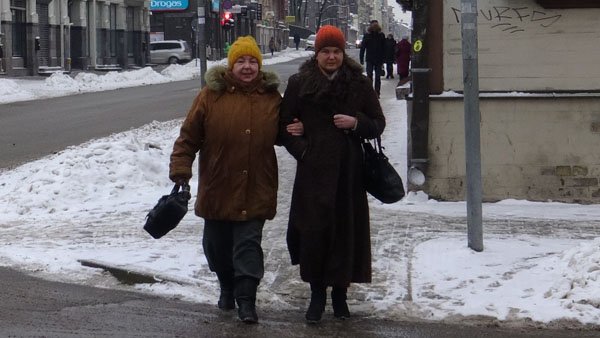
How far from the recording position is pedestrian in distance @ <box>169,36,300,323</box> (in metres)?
6.34

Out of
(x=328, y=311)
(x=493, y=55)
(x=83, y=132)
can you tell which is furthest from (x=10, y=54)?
(x=328, y=311)

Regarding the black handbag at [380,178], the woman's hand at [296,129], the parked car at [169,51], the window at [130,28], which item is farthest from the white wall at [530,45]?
the parked car at [169,51]

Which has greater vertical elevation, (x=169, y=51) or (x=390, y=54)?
(x=169, y=51)

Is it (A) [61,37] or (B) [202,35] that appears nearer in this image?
(B) [202,35]

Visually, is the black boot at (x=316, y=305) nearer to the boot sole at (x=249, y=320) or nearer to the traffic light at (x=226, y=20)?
the boot sole at (x=249, y=320)

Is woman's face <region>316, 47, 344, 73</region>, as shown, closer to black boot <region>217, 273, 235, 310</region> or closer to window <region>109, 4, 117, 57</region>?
black boot <region>217, 273, 235, 310</region>

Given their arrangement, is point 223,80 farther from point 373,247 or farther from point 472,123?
point 373,247

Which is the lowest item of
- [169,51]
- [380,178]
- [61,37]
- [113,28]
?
[380,178]

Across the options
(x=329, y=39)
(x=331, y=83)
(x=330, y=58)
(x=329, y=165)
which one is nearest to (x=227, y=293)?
(x=329, y=165)

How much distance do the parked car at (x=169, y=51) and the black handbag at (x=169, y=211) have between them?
60.4 meters

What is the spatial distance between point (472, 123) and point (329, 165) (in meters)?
2.26

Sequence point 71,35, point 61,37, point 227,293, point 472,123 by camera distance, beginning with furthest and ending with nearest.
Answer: point 71,35
point 61,37
point 472,123
point 227,293

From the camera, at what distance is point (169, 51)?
221 feet

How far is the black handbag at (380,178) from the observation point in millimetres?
6363
